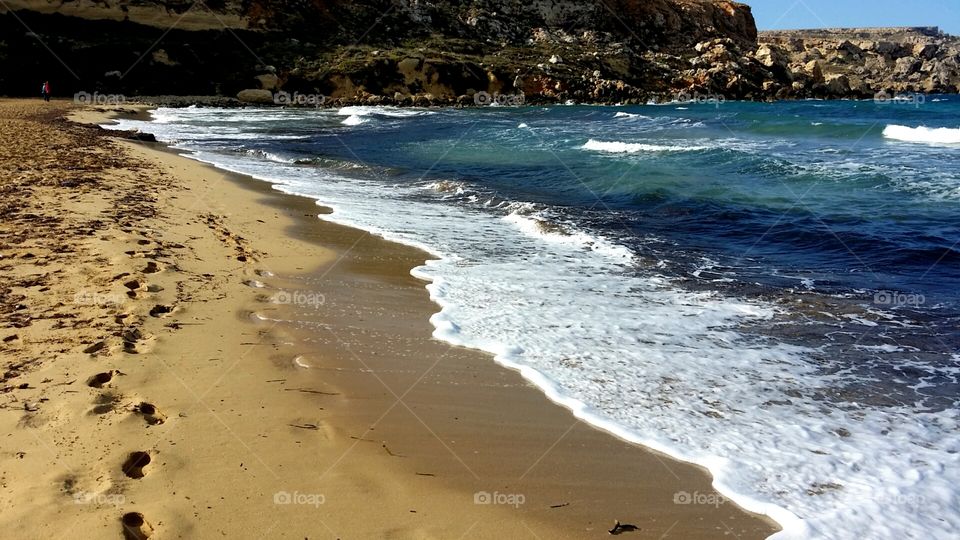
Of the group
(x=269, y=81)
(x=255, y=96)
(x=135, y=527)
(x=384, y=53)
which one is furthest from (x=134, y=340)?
(x=384, y=53)

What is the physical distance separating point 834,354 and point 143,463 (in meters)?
5.35

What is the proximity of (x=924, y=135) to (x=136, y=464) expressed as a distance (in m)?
27.7

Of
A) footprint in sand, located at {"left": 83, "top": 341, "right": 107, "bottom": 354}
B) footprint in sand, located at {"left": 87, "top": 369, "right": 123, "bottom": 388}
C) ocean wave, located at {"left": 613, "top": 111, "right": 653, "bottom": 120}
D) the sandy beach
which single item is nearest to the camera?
the sandy beach

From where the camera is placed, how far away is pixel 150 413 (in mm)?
4090

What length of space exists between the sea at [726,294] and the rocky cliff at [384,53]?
24.8 m

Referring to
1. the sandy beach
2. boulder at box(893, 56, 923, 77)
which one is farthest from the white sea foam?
boulder at box(893, 56, 923, 77)

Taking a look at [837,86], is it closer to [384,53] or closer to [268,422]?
[384,53]

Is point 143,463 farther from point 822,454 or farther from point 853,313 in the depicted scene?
point 853,313

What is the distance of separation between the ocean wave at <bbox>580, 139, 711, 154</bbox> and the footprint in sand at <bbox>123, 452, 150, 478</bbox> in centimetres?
1886

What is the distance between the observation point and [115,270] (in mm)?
6355

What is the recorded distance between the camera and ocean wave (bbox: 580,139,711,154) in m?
21.0

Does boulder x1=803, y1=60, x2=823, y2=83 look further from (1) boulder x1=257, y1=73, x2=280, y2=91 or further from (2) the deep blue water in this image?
(1) boulder x1=257, y1=73, x2=280, y2=91

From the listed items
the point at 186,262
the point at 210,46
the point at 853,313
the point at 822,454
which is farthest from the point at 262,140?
the point at 210,46

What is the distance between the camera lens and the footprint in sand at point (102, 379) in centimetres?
428
